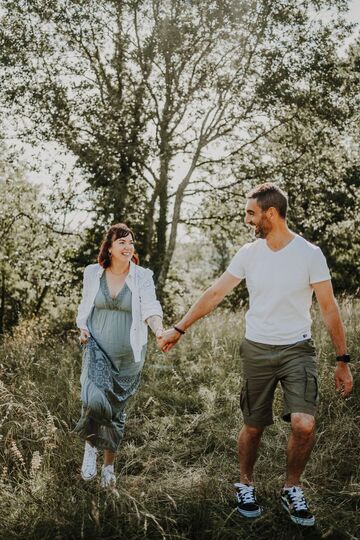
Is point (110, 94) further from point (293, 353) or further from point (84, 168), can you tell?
point (293, 353)

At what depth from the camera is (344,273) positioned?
24.0 m

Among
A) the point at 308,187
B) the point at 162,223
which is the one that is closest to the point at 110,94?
the point at 162,223

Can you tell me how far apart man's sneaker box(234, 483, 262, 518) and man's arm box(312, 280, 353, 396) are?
0.97 metres

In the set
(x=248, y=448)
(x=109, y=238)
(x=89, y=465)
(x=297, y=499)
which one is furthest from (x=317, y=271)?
(x=89, y=465)

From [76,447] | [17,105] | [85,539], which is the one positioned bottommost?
[85,539]

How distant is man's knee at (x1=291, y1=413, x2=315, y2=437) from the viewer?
338 centimetres

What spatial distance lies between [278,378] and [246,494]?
85 centimetres

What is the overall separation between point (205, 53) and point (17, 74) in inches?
180

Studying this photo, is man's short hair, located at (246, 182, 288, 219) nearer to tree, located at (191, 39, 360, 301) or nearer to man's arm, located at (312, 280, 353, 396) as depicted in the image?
man's arm, located at (312, 280, 353, 396)

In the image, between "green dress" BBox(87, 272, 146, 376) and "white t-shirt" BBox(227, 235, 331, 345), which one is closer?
"white t-shirt" BBox(227, 235, 331, 345)

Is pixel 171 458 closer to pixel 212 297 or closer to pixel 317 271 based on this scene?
pixel 212 297

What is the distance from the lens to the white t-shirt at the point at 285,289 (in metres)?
3.51

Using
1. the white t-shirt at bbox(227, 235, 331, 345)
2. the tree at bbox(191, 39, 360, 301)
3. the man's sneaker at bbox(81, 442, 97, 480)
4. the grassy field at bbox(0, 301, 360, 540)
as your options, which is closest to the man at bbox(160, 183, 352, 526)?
the white t-shirt at bbox(227, 235, 331, 345)

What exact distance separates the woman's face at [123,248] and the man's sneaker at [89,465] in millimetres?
1537
